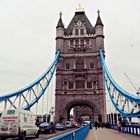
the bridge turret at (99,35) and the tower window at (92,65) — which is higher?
the bridge turret at (99,35)

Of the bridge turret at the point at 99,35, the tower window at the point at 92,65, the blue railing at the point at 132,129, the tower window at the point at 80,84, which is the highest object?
the bridge turret at the point at 99,35

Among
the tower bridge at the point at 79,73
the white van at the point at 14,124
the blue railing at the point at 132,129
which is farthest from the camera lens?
the tower bridge at the point at 79,73

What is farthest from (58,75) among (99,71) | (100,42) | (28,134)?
(28,134)

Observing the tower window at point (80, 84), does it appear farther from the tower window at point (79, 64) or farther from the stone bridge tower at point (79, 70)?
the tower window at point (79, 64)

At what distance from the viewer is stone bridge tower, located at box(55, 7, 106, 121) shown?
49.9 metres

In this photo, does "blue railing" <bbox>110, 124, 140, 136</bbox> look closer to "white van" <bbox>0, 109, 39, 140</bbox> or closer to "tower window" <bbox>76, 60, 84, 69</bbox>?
"white van" <bbox>0, 109, 39, 140</bbox>

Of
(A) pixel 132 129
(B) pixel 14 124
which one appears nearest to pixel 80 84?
(A) pixel 132 129

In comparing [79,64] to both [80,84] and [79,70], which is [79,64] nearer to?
[79,70]

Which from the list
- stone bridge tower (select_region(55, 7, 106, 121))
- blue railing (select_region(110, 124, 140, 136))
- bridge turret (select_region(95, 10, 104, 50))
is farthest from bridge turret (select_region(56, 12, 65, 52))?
blue railing (select_region(110, 124, 140, 136))

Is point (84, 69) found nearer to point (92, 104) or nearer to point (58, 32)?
point (92, 104)

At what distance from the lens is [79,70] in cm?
5300

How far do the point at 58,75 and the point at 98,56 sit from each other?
1114cm

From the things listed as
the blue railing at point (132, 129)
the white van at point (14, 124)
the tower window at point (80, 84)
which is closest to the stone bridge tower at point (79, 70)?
the tower window at point (80, 84)

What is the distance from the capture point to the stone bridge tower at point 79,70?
49.9 meters
